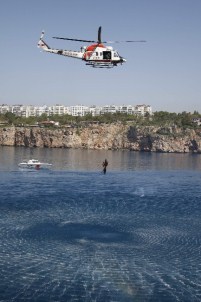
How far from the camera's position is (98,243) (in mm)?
44844

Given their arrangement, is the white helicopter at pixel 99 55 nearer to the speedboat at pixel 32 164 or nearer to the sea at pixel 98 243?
the sea at pixel 98 243

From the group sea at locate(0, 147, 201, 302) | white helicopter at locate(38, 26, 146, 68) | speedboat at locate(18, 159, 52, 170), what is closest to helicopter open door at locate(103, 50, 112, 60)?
white helicopter at locate(38, 26, 146, 68)

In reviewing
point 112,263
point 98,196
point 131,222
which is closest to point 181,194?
point 98,196

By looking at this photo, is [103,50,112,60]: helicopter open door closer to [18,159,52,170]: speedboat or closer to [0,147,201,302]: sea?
[0,147,201,302]: sea

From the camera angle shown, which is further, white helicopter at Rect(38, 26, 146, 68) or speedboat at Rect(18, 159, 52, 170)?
speedboat at Rect(18, 159, 52, 170)

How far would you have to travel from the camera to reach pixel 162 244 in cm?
4531

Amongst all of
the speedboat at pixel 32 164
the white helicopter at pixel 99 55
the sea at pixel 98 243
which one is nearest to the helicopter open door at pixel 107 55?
the white helicopter at pixel 99 55

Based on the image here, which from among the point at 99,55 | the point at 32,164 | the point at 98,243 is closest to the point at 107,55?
the point at 99,55

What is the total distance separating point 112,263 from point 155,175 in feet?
247

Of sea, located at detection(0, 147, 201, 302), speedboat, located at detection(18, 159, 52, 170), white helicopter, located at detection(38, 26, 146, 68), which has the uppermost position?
white helicopter, located at detection(38, 26, 146, 68)

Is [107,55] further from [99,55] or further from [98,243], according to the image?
[98,243]

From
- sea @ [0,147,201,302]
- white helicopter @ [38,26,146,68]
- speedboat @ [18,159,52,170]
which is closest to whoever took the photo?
sea @ [0,147,201,302]

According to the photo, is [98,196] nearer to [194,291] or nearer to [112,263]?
[112,263]

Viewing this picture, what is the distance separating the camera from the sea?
3322 centimetres
